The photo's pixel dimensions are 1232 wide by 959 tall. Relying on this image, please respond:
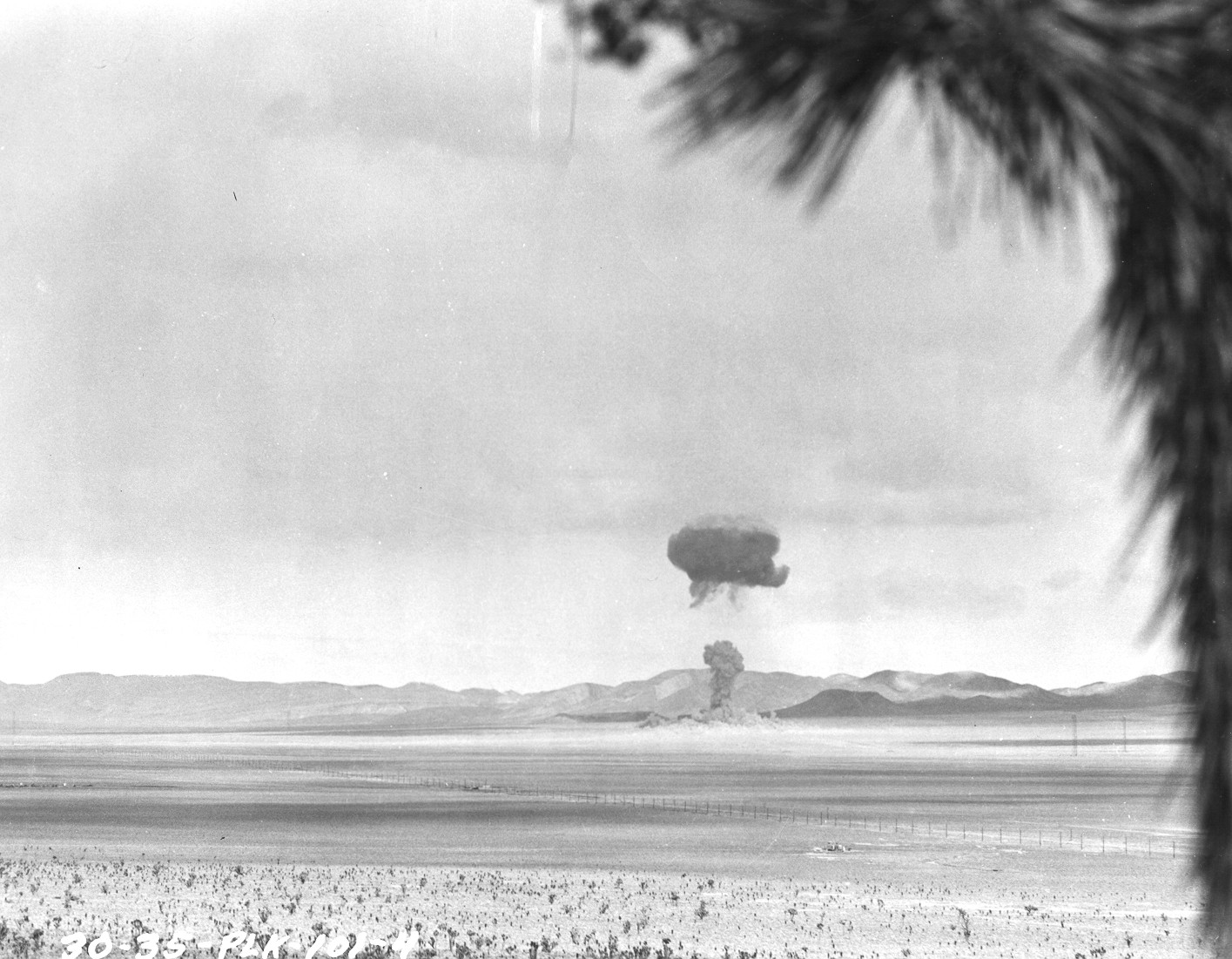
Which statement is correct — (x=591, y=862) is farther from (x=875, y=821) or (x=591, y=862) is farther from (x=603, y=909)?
(x=875, y=821)

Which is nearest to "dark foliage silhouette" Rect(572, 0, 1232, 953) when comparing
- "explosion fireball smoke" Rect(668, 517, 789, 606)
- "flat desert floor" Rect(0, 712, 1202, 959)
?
"flat desert floor" Rect(0, 712, 1202, 959)

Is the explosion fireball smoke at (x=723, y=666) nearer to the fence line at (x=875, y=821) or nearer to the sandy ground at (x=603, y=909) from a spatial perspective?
the fence line at (x=875, y=821)

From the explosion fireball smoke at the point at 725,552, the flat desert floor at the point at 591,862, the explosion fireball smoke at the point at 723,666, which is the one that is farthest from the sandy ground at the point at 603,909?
the explosion fireball smoke at the point at 723,666

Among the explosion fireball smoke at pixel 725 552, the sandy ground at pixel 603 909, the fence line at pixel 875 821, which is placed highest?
the explosion fireball smoke at pixel 725 552

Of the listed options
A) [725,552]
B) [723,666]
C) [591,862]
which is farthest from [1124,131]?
[723,666]

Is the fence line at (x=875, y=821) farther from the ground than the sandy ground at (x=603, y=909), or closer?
closer

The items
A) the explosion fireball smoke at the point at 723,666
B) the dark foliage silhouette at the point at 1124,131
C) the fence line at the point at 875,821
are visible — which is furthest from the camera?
the explosion fireball smoke at the point at 723,666
